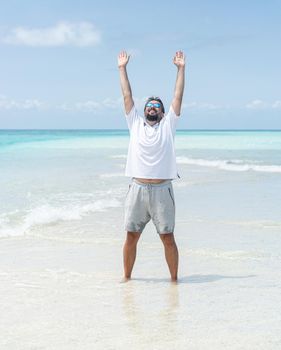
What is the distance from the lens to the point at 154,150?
529 centimetres

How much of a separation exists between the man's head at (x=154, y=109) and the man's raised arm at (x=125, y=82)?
17 centimetres

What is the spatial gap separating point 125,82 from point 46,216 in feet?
13.6

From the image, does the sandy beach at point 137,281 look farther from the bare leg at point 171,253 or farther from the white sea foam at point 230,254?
the bare leg at point 171,253

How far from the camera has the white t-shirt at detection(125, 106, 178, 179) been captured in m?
5.30

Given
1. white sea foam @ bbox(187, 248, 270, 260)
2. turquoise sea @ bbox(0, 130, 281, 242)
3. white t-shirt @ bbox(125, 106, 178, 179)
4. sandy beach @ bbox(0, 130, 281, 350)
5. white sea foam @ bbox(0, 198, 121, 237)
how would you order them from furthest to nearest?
1. turquoise sea @ bbox(0, 130, 281, 242)
2. white sea foam @ bbox(0, 198, 121, 237)
3. white sea foam @ bbox(187, 248, 270, 260)
4. white t-shirt @ bbox(125, 106, 178, 179)
5. sandy beach @ bbox(0, 130, 281, 350)

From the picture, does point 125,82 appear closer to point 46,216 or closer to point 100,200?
point 46,216

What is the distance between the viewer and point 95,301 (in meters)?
4.85

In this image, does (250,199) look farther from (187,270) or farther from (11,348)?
(11,348)

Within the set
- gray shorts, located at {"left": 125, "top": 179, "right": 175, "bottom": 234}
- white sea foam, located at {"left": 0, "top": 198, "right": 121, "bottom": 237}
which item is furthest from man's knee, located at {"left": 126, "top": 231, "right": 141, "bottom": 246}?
white sea foam, located at {"left": 0, "top": 198, "right": 121, "bottom": 237}

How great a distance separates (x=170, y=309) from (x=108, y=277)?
4.03 ft

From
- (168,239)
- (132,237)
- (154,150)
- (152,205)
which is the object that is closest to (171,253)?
(168,239)

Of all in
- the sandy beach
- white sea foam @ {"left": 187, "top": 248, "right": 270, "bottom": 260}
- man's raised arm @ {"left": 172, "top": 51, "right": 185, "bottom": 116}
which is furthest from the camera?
white sea foam @ {"left": 187, "top": 248, "right": 270, "bottom": 260}

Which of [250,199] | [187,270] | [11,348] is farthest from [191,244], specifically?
[250,199]

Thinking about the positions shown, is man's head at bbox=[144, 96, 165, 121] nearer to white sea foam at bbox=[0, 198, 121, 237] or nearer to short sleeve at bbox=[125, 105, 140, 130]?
short sleeve at bbox=[125, 105, 140, 130]
